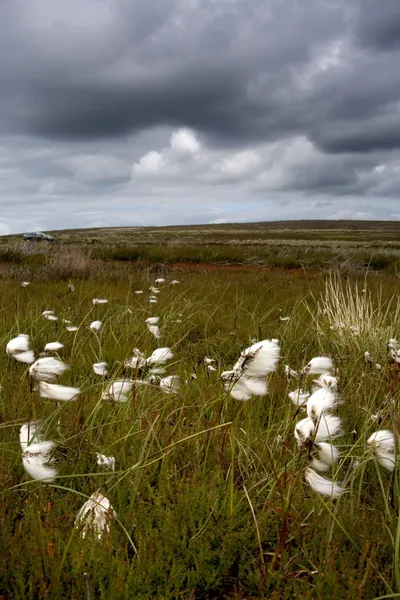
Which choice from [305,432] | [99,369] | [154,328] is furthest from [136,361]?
[305,432]

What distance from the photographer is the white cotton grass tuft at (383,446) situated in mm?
1805

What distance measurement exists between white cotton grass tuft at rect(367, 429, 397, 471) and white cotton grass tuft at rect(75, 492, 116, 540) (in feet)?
3.28

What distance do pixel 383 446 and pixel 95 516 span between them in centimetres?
113

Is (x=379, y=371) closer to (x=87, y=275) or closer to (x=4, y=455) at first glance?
(x=4, y=455)

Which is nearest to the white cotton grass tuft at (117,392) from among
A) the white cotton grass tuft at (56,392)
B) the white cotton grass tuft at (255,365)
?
the white cotton grass tuft at (56,392)

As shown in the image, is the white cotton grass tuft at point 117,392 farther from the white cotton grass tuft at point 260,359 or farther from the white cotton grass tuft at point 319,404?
the white cotton grass tuft at point 319,404

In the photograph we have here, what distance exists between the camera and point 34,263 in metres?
12.4

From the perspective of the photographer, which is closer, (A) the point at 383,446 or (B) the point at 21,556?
(B) the point at 21,556

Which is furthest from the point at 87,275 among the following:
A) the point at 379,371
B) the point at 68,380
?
the point at 379,371

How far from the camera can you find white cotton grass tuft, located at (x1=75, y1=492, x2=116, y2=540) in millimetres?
1566

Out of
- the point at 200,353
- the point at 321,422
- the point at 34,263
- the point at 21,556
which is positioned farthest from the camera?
the point at 34,263

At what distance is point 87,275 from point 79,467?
8193 mm

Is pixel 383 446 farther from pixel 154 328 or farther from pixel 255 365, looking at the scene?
pixel 154 328

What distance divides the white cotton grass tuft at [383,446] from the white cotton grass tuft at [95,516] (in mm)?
1000
